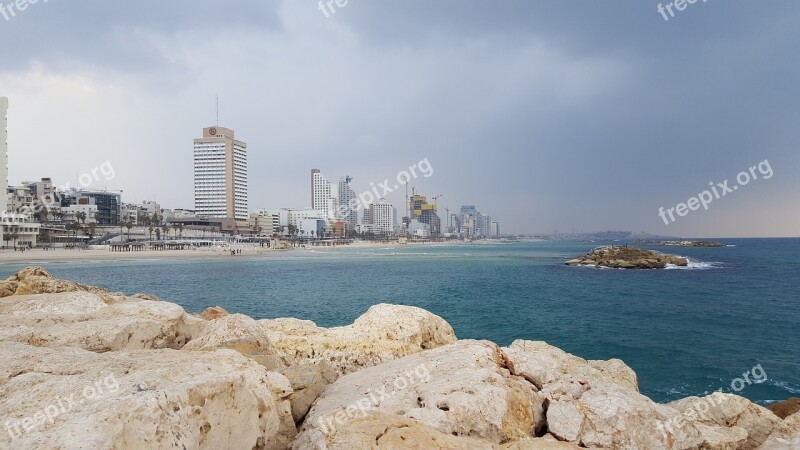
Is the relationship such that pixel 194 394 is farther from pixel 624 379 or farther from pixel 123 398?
pixel 624 379

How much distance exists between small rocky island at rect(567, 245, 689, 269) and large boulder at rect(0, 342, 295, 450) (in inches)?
2798

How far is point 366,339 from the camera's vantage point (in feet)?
34.1

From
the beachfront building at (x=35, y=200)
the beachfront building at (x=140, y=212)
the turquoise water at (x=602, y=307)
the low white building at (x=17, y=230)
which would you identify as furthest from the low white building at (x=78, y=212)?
the turquoise water at (x=602, y=307)

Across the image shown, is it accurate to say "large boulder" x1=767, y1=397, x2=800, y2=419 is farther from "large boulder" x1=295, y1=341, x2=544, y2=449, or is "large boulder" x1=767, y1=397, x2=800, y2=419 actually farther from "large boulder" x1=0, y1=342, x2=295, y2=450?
"large boulder" x1=0, y1=342, x2=295, y2=450

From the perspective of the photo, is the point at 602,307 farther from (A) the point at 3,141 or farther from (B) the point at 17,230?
(B) the point at 17,230

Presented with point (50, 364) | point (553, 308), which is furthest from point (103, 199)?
point (50, 364)

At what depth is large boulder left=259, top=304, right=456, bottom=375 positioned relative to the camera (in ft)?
32.3

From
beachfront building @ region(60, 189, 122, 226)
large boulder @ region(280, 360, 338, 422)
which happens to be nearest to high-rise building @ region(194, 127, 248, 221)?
beachfront building @ region(60, 189, 122, 226)

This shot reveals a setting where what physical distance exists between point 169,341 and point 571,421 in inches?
303

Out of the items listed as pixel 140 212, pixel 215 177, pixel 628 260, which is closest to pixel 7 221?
pixel 140 212

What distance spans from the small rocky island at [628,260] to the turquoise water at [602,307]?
7.92m

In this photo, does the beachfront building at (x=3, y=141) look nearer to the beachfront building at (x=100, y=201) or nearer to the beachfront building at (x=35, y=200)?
the beachfront building at (x=35, y=200)

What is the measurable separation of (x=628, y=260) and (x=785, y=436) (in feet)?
229

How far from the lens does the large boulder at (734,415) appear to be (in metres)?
8.14
